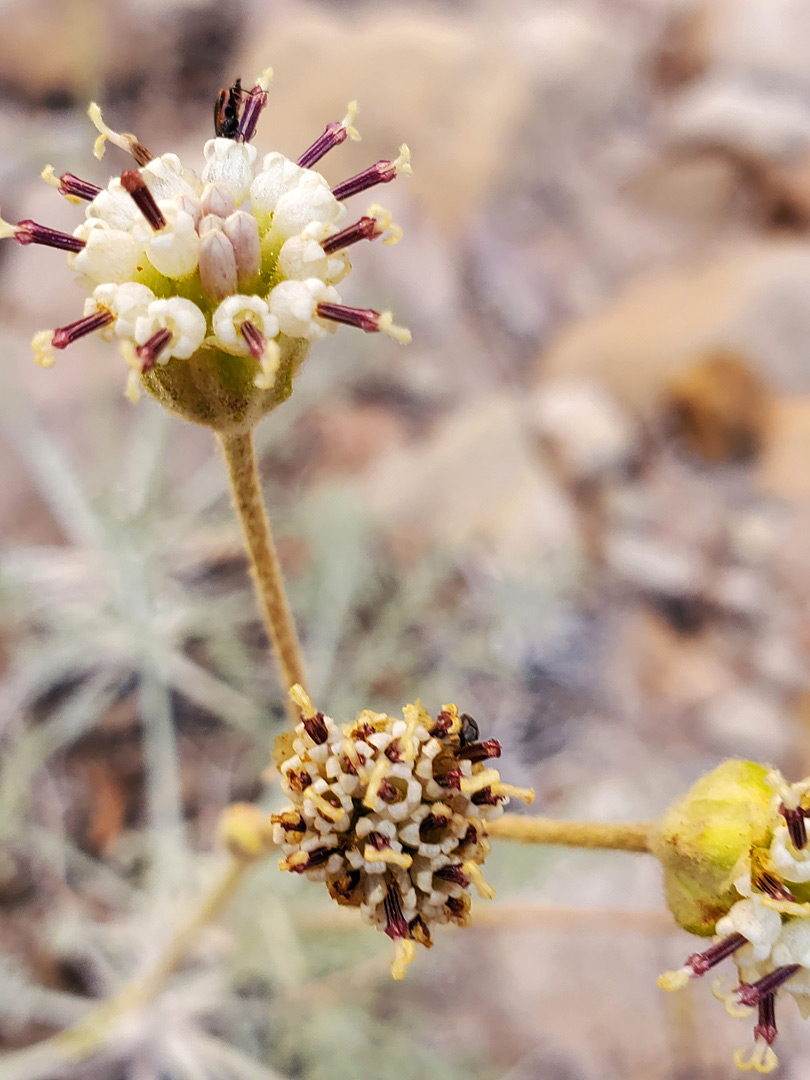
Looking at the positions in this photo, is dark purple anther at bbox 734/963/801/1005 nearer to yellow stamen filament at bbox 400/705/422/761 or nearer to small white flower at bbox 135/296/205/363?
yellow stamen filament at bbox 400/705/422/761

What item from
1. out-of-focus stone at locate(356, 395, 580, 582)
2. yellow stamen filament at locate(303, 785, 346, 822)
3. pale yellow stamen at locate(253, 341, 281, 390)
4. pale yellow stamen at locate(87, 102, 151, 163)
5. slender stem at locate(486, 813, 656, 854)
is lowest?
slender stem at locate(486, 813, 656, 854)

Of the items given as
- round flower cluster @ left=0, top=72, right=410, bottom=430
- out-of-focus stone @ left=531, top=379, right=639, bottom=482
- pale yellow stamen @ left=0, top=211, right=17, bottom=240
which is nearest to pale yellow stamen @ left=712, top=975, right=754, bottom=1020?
round flower cluster @ left=0, top=72, right=410, bottom=430

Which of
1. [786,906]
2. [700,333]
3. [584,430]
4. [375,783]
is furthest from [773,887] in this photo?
[700,333]

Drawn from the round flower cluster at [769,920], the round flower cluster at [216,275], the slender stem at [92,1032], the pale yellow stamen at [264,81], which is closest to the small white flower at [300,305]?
the round flower cluster at [216,275]

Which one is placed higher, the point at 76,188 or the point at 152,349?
the point at 76,188

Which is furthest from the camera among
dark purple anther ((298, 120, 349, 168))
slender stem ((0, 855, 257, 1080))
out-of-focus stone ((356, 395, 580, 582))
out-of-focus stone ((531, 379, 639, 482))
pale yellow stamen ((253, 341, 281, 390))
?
out-of-focus stone ((531, 379, 639, 482))

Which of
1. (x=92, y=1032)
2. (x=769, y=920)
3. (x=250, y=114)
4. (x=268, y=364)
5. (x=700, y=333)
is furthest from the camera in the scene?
(x=700, y=333)

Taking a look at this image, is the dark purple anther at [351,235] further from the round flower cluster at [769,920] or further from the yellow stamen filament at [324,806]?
the round flower cluster at [769,920]

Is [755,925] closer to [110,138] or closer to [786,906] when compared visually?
[786,906]
